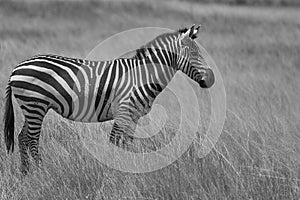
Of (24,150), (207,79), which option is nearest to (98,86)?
(24,150)

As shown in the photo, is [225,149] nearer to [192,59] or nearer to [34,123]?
[192,59]

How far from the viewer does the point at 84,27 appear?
16.3 metres

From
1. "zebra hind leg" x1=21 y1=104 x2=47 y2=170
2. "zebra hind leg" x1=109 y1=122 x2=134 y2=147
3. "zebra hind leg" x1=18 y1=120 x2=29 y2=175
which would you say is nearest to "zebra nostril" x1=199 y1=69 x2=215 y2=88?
"zebra hind leg" x1=109 y1=122 x2=134 y2=147

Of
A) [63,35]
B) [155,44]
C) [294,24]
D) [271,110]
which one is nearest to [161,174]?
[155,44]

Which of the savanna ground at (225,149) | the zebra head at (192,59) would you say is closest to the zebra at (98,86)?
the zebra head at (192,59)

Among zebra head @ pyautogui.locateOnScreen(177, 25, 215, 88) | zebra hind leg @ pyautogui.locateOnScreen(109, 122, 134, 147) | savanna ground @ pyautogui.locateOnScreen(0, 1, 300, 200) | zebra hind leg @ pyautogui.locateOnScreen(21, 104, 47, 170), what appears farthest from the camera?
zebra head @ pyautogui.locateOnScreen(177, 25, 215, 88)

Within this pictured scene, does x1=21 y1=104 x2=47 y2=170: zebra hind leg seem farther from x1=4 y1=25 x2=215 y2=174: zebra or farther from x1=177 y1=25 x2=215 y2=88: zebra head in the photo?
x1=177 y1=25 x2=215 y2=88: zebra head

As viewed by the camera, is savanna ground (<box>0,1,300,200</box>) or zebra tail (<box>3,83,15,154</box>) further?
zebra tail (<box>3,83,15,154</box>)

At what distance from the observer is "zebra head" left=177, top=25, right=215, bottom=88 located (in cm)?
447

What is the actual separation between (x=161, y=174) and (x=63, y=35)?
11.1 metres

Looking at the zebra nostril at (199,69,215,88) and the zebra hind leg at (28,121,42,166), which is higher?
the zebra nostril at (199,69,215,88)

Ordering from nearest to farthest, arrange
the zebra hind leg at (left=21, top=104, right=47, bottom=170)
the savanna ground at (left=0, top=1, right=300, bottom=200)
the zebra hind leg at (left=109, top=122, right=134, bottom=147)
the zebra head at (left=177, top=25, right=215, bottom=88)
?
the savanna ground at (left=0, top=1, right=300, bottom=200), the zebra hind leg at (left=21, top=104, right=47, bottom=170), the zebra hind leg at (left=109, top=122, right=134, bottom=147), the zebra head at (left=177, top=25, right=215, bottom=88)

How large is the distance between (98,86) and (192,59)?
835 millimetres

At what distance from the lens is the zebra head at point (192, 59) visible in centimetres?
447
